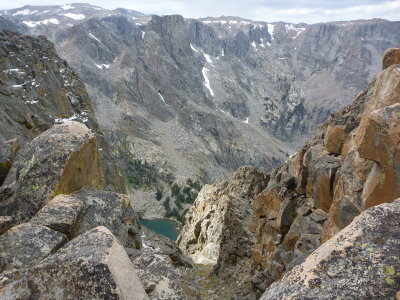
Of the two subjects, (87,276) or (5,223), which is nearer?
(87,276)

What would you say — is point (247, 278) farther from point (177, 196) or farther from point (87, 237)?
point (177, 196)

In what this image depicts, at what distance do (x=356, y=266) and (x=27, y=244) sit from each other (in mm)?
8730

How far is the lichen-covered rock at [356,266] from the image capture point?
7.12m

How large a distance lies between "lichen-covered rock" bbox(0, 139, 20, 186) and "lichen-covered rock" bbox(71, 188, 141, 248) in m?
3.63

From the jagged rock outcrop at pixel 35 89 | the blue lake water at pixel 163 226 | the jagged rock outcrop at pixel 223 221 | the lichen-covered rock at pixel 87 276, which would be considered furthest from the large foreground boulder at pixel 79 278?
the blue lake water at pixel 163 226

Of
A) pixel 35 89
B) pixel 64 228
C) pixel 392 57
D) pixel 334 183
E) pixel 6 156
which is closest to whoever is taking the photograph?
pixel 64 228

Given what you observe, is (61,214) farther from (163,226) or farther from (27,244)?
(163,226)

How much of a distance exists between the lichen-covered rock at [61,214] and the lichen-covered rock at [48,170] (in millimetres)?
886

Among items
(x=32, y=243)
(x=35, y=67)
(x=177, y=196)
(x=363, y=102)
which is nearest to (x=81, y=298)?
(x=32, y=243)

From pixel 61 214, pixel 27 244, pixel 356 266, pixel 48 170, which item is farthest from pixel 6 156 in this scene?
pixel 356 266

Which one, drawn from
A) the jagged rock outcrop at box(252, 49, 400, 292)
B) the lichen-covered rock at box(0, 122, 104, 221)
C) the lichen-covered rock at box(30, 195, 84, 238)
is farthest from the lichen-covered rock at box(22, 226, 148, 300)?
the jagged rock outcrop at box(252, 49, 400, 292)

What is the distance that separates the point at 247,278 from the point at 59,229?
1232 inches

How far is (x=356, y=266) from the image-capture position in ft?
24.7

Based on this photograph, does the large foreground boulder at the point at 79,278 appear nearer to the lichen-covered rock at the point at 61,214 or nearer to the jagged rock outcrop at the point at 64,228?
the jagged rock outcrop at the point at 64,228
